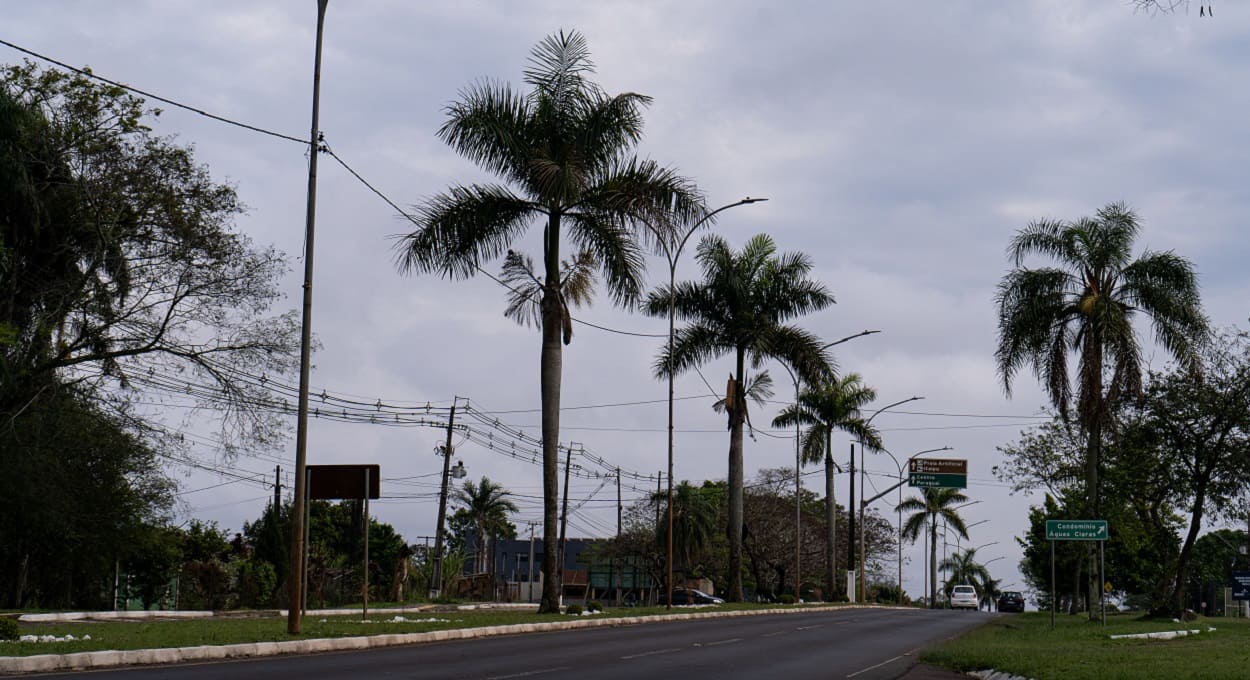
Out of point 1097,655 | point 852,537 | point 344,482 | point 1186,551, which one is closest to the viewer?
point 1097,655

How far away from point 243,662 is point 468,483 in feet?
252

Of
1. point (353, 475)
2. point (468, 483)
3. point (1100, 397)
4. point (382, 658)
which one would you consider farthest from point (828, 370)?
point (468, 483)

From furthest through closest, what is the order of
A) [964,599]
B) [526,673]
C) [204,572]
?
[964,599] → [204,572] → [526,673]

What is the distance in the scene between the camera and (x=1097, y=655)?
2017 centimetres

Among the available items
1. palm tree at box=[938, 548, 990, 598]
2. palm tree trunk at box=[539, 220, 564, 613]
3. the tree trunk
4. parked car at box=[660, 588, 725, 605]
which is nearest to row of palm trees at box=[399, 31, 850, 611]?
palm tree trunk at box=[539, 220, 564, 613]

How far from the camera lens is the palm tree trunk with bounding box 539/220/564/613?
30219 millimetres

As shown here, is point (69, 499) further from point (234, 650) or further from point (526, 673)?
point (526, 673)

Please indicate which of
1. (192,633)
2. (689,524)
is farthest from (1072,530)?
(689,524)

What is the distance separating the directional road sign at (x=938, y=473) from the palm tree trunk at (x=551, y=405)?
4489 centimetres

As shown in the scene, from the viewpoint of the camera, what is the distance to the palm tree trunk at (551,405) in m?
30.2

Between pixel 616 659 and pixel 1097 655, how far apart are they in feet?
26.1

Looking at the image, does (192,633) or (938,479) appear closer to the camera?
(192,633)

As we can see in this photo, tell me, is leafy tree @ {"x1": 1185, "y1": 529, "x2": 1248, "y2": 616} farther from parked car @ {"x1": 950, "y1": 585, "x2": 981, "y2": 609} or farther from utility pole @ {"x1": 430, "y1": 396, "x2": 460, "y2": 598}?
utility pole @ {"x1": 430, "y1": 396, "x2": 460, "y2": 598}

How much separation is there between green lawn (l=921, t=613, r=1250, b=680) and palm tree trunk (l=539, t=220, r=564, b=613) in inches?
375
